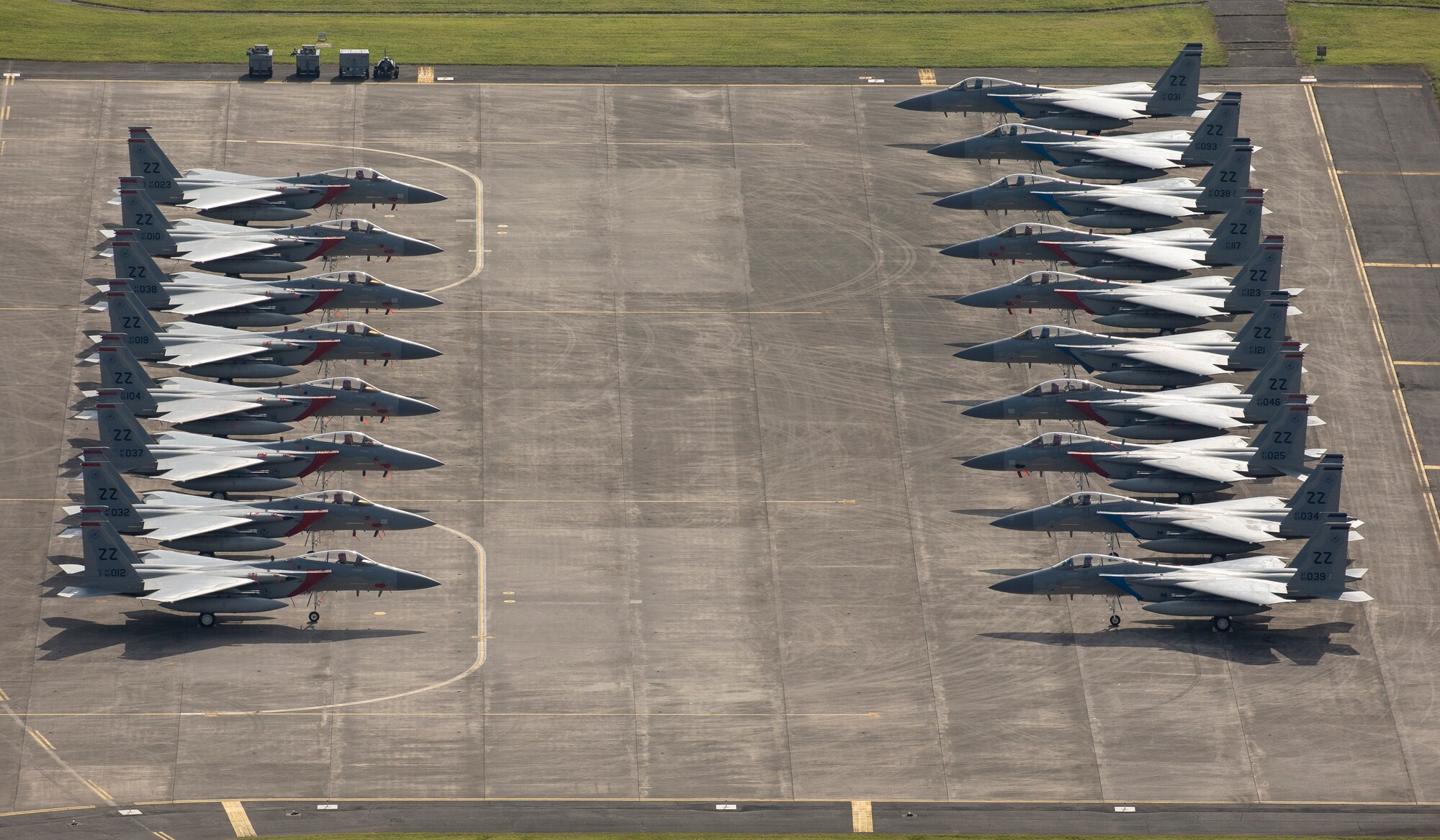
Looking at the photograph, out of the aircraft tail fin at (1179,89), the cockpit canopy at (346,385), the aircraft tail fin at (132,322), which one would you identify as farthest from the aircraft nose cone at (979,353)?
the aircraft tail fin at (132,322)

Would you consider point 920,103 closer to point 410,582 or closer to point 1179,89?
point 1179,89

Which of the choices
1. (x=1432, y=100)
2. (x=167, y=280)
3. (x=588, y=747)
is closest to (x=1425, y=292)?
(x=1432, y=100)

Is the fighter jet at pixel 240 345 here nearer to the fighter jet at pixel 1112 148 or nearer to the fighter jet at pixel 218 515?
the fighter jet at pixel 218 515

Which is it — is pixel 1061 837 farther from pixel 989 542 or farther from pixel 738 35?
pixel 738 35

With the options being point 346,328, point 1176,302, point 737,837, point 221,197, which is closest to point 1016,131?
point 1176,302

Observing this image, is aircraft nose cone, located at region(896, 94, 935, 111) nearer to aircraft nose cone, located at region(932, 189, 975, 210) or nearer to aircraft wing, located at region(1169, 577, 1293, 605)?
aircraft nose cone, located at region(932, 189, 975, 210)

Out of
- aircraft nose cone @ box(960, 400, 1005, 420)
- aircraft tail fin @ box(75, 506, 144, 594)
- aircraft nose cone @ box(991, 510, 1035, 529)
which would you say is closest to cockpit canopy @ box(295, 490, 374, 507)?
aircraft tail fin @ box(75, 506, 144, 594)
